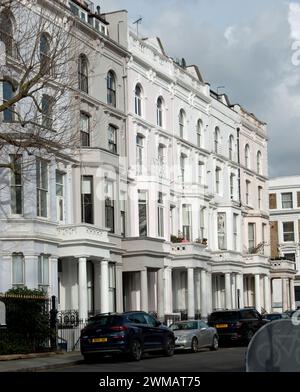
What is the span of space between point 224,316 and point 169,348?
315 inches

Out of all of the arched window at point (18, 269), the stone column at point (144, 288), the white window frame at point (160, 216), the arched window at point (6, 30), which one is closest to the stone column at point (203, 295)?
the white window frame at point (160, 216)

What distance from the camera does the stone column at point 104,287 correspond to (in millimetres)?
33375

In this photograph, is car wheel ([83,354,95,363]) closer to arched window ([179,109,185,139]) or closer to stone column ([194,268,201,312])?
stone column ([194,268,201,312])

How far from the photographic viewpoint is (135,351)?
931 inches

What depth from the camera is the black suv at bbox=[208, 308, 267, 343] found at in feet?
108

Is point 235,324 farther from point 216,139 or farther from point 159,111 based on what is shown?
point 216,139

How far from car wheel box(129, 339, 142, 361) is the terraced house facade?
6.77m

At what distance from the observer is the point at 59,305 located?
32.5 metres

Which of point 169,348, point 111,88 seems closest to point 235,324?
point 169,348

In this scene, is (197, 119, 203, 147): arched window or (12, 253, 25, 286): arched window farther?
(197, 119, 203, 147): arched window

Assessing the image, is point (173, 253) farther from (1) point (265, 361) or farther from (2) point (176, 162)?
(1) point (265, 361)

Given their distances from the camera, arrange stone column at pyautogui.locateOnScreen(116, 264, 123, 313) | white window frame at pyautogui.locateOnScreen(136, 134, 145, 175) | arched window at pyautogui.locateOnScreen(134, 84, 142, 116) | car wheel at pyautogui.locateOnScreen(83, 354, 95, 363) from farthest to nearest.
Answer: arched window at pyautogui.locateOnScreen(134, 84, 142, 116) → white window frame at pyautogui.locateOnScreen(136, 134, 145, 175) → stone column at pyautogui.locateOnScreen(116, 264, 123, 313) → car wheel at pyautogui.locateOnScreen(83, 354, 95, 363)

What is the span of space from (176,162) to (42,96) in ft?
55.3

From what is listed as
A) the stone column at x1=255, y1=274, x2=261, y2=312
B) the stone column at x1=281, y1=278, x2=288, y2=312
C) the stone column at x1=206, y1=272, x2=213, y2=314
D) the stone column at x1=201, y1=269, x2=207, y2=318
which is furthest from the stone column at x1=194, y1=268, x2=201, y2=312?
the stone column at x1=281, y1=278, x2=288, y2=312
